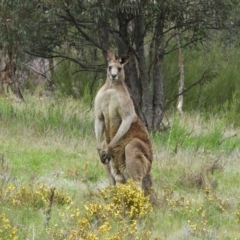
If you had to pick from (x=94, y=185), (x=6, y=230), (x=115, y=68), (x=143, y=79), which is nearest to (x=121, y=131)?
(x=115, y=68)

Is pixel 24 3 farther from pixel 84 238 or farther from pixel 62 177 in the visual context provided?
pixel 84 238


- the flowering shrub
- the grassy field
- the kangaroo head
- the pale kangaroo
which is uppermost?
the kangaroo head

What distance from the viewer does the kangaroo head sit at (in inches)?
289

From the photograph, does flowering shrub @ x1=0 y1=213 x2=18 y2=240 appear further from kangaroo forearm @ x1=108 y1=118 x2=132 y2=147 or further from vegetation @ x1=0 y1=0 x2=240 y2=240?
kangaroo forearm @ x1=108 y1=118 x2=132 y2=147

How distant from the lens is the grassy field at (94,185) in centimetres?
586

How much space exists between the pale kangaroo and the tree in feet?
10.6

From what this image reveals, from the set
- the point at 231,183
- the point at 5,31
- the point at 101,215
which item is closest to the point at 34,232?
the point at 101,215

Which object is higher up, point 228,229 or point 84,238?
point 84,238

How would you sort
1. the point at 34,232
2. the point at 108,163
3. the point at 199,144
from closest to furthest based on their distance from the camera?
the point at 34,232 → the point at 108,163 → the point at 199,144

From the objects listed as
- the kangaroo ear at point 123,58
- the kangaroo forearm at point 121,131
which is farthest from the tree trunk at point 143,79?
the kangaroo forearm at point 121,131

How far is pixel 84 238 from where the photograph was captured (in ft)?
16.6

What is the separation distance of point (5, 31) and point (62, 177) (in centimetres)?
450

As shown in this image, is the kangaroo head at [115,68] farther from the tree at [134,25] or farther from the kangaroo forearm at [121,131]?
the tree at [134,25]

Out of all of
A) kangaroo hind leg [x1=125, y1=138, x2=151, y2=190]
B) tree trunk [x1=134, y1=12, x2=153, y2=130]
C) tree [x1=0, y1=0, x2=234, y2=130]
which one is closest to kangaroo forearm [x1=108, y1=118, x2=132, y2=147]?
kangaroo hind leg [x1=125, y1=138, x2=151, y2=190]
